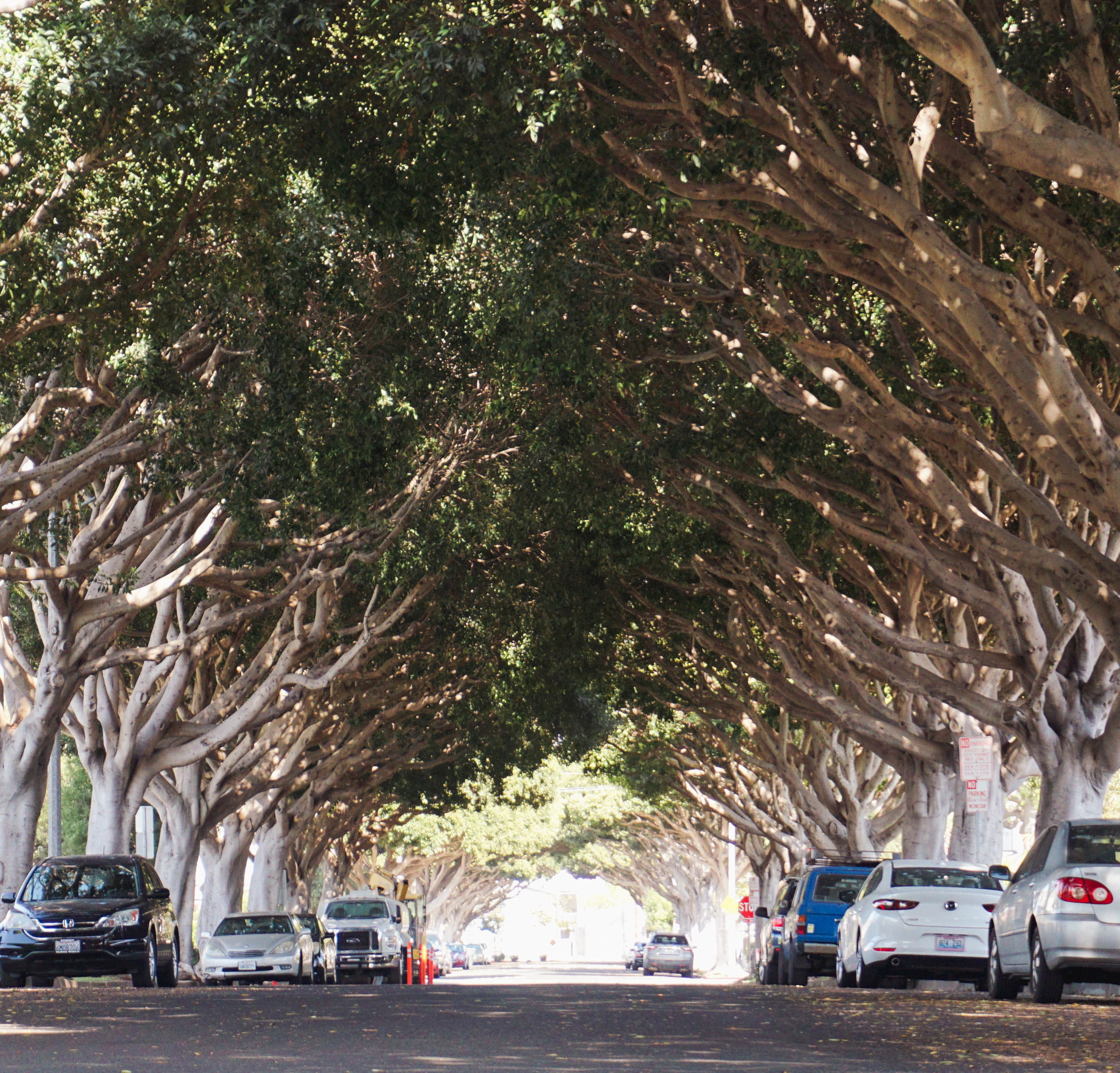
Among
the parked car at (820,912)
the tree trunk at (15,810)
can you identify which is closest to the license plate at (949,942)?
the parked car at (820,912)

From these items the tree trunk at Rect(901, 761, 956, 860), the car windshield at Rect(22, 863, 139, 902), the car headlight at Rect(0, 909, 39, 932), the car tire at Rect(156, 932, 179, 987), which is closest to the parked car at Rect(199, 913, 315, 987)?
the car tire at Rect(156, 932, 179, 987)

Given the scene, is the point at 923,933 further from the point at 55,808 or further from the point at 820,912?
the point at 55,808

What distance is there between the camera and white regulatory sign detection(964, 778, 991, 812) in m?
18.9

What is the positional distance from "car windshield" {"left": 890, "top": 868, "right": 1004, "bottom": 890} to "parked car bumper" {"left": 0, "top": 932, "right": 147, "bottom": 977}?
9.11 m

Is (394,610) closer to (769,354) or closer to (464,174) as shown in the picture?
(769,354)

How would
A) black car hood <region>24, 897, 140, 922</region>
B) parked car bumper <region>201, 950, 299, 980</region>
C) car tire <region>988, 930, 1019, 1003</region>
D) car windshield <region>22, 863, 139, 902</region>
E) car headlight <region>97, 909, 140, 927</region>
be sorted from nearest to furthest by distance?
car tire <region>988, 930, 1019, 1003</region>, black car hood <region>24, 897, 140, 922</region>, car headlight <region>97, 909, 140, 927</region>, car windshield <region>22, 863, 139, 902</region>, parked car bumper <region>201, 950, 299, 980</region>

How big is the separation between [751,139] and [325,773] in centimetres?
2646

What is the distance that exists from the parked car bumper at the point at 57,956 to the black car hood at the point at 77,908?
0.23m

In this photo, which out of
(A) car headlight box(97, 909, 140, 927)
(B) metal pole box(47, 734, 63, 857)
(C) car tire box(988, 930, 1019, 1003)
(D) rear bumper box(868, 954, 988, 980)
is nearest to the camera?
(C) car tire box(988, 930, 1019, 1003)

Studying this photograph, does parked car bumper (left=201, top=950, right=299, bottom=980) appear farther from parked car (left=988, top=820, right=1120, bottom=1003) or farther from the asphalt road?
parked car (left=988, top=820, right=1120, bottom=1003)

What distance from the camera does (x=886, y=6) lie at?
839cm

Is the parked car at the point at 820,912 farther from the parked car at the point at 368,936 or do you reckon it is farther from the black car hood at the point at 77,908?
the parked car at the point at 368,936

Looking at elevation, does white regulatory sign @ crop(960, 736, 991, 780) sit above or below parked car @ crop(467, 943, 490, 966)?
above

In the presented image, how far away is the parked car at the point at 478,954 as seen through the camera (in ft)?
275
